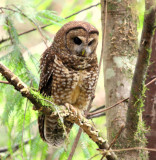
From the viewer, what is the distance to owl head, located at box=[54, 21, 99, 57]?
8.95 feet

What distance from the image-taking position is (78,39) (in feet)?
9.10

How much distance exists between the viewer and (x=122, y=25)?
8.86 feet

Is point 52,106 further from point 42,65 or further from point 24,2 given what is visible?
point 24,2

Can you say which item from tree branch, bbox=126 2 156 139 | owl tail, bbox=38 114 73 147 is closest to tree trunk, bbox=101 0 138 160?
tree branch, bbox=126 2 156 139

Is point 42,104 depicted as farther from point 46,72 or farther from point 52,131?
point 52,131

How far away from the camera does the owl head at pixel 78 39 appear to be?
8.95ft

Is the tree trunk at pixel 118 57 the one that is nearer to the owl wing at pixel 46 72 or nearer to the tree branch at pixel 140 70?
the tree branch at pixel 140 70

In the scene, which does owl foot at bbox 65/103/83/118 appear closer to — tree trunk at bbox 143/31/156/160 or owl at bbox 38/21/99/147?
owl at bbox 38/21/99/147

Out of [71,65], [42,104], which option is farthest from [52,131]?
[42,104]

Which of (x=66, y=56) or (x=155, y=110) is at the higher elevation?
(x=66, y=56)

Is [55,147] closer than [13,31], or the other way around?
[13,31]

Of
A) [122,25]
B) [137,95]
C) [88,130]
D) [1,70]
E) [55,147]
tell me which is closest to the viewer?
[1,70]

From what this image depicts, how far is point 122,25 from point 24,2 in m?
0.99

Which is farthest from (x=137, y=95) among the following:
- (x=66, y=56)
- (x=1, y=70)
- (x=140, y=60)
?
(x=66, y=56)
